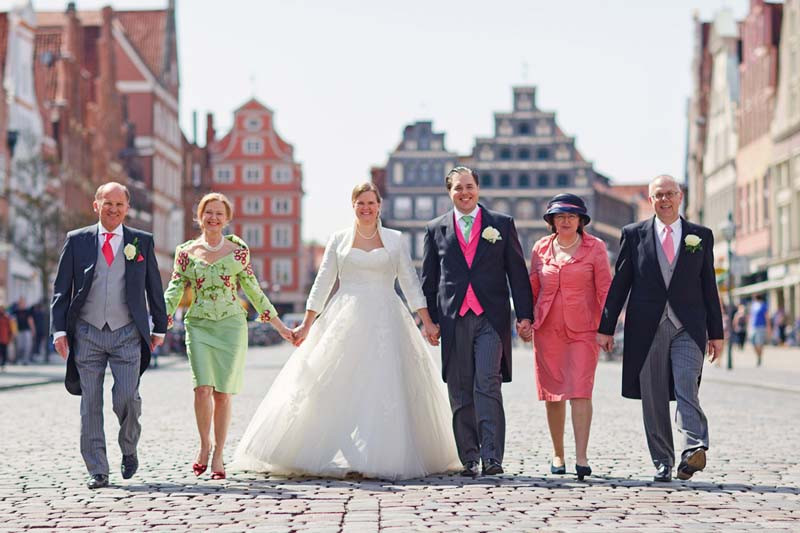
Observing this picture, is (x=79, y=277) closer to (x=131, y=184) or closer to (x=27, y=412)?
(x=27, y=412)

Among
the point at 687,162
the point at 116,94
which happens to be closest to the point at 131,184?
the point at 116,94

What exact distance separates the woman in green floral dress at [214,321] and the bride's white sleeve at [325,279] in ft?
1.53

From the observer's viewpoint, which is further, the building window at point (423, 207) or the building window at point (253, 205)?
the building window at point (253, 205)

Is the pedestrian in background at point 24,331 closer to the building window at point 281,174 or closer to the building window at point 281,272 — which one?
the building window at point 281,174

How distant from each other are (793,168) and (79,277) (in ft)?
167

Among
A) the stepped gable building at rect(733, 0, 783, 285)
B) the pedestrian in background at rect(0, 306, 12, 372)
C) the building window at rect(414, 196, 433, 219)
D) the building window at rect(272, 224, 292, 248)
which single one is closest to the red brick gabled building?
the building window at rect(272, 224, 292, 248)

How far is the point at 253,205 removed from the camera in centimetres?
12512

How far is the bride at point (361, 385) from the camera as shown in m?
10.7

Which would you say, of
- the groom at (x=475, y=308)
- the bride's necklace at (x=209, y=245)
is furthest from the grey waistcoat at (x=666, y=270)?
the bride's necklace at (x=209, y=245)

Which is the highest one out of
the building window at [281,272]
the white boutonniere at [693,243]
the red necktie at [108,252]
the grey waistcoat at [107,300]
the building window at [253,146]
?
the building window at [253,146]

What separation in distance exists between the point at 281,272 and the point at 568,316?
118 m

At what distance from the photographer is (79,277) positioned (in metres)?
10.6

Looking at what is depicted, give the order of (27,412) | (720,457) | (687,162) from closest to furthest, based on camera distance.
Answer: (720,457) → (27,412) → (687,162)

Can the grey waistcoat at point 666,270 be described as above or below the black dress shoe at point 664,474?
above
